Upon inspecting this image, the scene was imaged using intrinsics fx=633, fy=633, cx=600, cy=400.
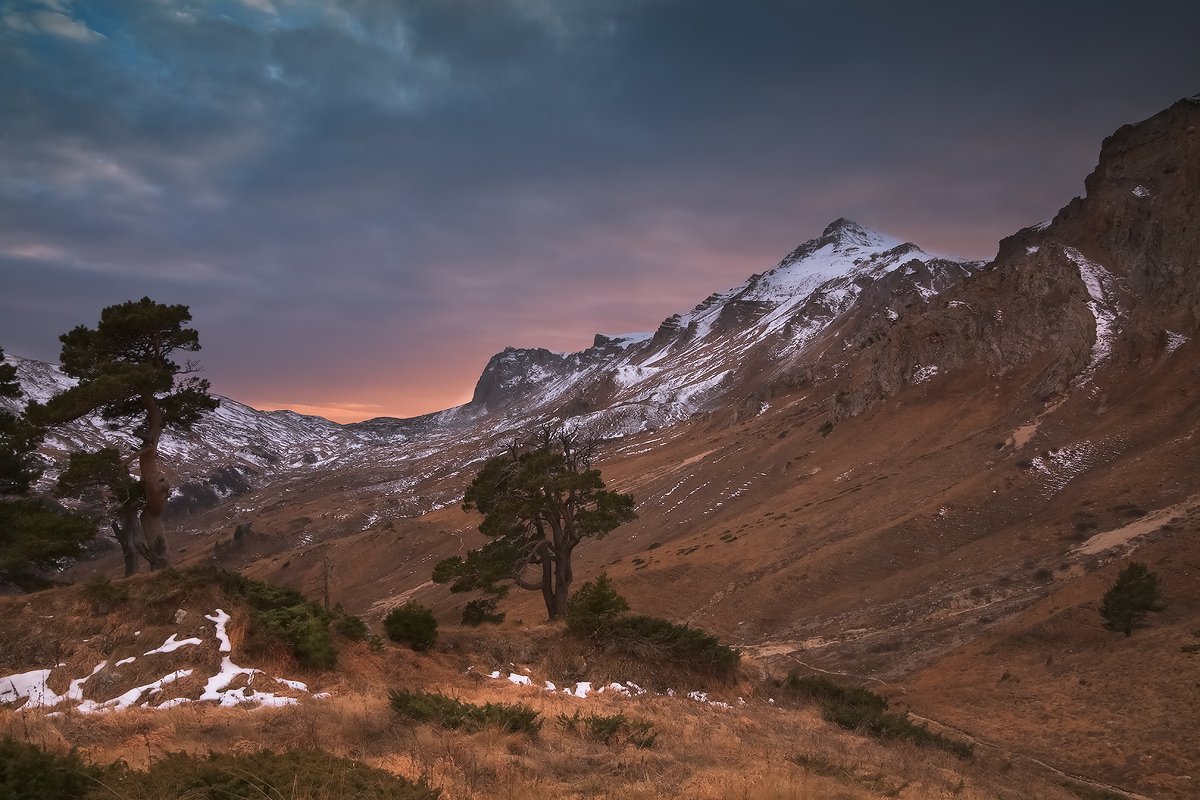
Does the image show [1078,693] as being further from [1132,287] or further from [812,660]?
[1132,287]

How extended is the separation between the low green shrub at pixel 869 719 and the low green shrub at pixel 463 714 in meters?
9.79

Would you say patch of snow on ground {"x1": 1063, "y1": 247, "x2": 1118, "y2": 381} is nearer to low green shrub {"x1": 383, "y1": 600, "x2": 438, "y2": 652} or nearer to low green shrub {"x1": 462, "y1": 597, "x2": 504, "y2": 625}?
low green shrub {"x1": 462, "y1": 597, "x2": 504, "y2": 625}

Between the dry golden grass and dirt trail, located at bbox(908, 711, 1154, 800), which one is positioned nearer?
the dry golden grass

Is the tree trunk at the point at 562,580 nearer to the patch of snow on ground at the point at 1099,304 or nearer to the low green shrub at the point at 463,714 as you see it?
the low green shrub at the point at 463,714

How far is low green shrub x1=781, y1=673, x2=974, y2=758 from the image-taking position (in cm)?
1530

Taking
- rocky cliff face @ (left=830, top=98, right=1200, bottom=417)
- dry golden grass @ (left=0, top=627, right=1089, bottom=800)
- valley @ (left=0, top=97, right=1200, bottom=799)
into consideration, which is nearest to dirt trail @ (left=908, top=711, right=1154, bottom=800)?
valley @ (left=0, top=97, right=1200, bottom=799)

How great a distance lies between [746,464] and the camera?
68.4 metres

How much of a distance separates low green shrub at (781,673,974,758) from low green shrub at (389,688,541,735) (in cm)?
979

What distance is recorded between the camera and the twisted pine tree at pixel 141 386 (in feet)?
51.6

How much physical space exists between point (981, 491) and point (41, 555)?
4535 centimetres

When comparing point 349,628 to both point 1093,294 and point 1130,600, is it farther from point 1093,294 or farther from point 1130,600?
point 1093,294

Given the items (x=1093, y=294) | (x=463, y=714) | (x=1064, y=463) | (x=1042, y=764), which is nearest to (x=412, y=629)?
(x=463, y=714)

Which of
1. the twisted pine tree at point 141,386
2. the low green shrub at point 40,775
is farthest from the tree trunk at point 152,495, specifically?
the low green shrub at point 40,775

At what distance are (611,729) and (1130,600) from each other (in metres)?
23.7
